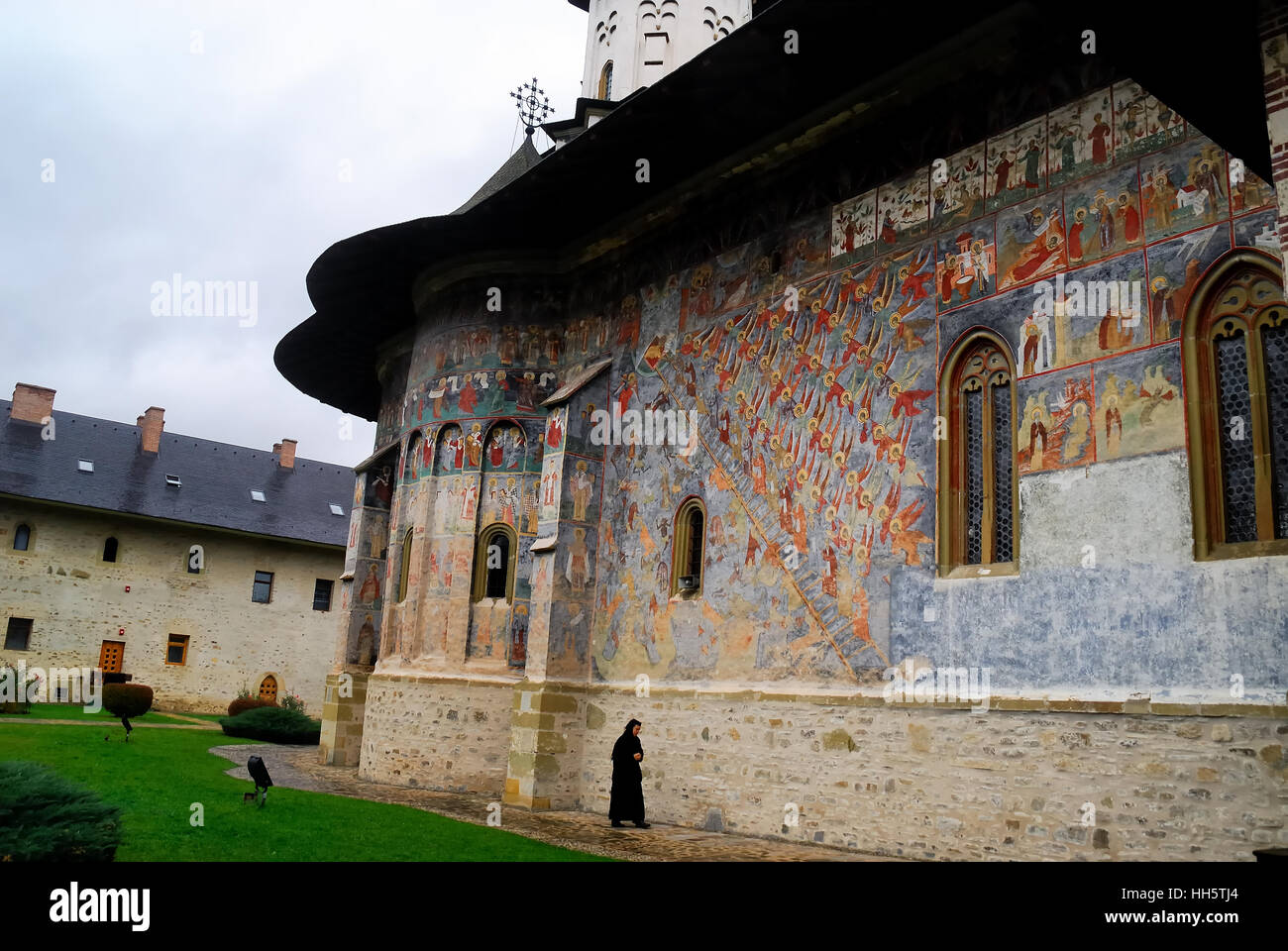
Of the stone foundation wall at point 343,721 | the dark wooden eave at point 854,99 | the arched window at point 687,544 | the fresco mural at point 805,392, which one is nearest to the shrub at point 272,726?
the stone foundation wall at point 343,721

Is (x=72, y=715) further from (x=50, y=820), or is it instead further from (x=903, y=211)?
(x=903, y=211)

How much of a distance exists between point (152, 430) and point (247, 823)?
25.9 m

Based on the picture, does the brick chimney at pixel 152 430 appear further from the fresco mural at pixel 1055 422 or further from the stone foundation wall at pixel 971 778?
the fresco mural at pixel 1055 422

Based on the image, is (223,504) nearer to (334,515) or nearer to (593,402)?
(334,515)

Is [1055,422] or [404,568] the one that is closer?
[1055,422]

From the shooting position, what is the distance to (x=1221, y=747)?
6816 mm

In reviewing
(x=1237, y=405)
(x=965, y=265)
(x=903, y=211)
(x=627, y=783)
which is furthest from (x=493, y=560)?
(x=1237, y=405)

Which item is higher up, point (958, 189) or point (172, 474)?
point (172, 474)

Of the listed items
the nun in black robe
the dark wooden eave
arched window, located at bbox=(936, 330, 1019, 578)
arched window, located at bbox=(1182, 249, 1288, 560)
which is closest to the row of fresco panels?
the dark wooden eave

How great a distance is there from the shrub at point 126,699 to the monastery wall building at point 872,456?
5467 mm

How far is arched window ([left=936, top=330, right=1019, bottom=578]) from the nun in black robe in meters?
4.04

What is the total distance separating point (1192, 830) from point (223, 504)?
1131 inches

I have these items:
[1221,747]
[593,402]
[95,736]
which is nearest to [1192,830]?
[1221,747]

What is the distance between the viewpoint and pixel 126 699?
17.7m
